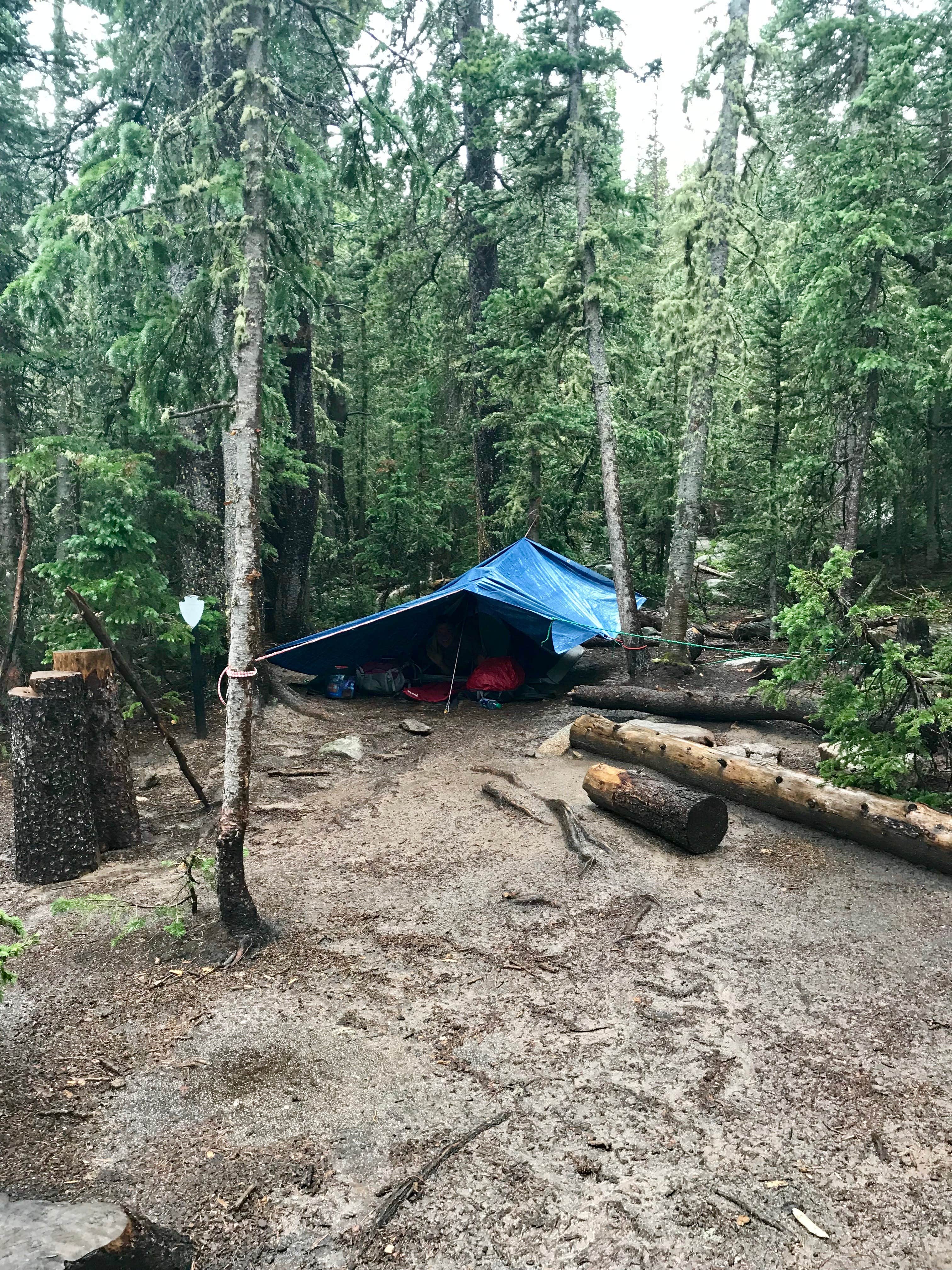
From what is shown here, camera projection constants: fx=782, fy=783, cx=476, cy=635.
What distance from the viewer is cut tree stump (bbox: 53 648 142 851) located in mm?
6070

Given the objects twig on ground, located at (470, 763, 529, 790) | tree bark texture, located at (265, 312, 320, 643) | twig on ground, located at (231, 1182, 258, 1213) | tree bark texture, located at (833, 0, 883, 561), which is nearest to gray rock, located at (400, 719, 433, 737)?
twig on ground, located at (470, 763, 529, 790)

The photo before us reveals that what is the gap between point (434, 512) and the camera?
16.0 metres

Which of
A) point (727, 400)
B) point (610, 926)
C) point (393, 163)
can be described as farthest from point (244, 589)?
point (727, 400)

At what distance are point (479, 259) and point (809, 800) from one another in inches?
475

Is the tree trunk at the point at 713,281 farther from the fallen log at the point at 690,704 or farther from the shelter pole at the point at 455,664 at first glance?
the shelter pole at the point at 455,664

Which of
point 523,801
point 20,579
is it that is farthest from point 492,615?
point 20,579

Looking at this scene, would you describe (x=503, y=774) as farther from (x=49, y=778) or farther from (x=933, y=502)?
(x=933, y=502)

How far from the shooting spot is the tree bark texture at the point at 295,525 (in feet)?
40.1

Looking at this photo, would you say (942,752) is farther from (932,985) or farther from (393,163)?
(393,163)

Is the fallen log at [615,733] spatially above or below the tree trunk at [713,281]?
below

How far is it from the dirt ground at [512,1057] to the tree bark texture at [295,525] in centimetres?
691

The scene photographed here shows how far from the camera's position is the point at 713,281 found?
1057cm

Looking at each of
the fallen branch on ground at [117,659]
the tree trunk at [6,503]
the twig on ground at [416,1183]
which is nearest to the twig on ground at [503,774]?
the fallen branch on ground at [117,659]

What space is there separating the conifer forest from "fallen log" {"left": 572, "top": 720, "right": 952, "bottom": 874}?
4cm
